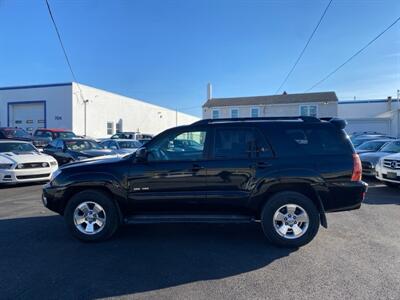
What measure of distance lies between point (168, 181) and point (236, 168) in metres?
1.10

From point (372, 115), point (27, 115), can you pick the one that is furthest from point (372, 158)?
point (372, 115)

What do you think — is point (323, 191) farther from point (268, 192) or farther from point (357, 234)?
point (357, 234)

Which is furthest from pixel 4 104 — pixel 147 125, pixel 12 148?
pixel 12 148

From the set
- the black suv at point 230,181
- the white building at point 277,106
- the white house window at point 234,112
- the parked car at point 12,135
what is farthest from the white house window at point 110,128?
the black suv at point 230,181

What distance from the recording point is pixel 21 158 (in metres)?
10.3

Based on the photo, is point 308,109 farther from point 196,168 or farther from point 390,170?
point 196,168

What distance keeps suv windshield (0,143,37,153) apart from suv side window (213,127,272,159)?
928cm

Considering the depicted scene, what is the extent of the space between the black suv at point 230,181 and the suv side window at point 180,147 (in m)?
0.02

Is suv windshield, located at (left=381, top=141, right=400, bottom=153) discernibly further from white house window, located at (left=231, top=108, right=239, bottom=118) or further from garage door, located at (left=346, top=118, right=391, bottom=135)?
garage door, located at (left=346, top=118, right=391, bottom=135)

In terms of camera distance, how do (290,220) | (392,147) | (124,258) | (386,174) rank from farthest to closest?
1. (392,147)
2. (386,174)
3. (290,220)
4. (124,258)

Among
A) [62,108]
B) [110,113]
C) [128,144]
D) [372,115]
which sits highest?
[372,115]

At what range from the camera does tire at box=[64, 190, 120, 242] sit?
16.3 ft

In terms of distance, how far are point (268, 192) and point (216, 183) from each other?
83cm

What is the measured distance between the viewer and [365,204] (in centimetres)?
748
